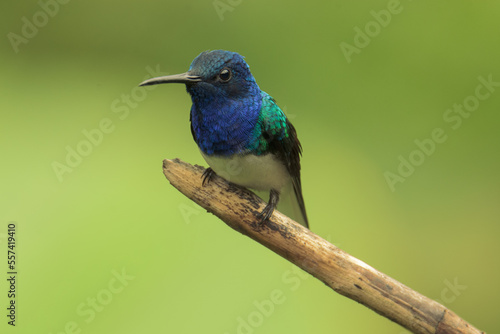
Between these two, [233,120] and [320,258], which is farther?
[233,120]

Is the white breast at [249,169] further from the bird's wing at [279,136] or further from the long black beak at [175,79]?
the long black beak at [175,79]

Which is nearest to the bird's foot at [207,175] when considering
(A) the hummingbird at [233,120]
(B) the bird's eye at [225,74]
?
(A) the hummingbird at [233,120]

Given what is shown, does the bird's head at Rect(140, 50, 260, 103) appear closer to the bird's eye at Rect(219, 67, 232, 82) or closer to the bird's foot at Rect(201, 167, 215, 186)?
the bird's eye at Rect(219, 67, 232, 82)

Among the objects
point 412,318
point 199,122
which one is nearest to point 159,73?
point 199,122

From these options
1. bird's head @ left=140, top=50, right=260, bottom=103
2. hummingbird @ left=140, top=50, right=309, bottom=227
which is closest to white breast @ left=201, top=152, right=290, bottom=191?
hummingbird @ left=140, top=50, right=309, bottom=227

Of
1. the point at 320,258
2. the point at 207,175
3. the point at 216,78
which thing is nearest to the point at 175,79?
the point at 216,78

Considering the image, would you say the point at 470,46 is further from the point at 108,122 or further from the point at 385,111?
the point at 108,122

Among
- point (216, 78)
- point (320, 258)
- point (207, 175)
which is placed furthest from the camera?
point (207, 175)

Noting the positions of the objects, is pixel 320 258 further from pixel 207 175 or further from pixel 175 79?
pixel 175 79
